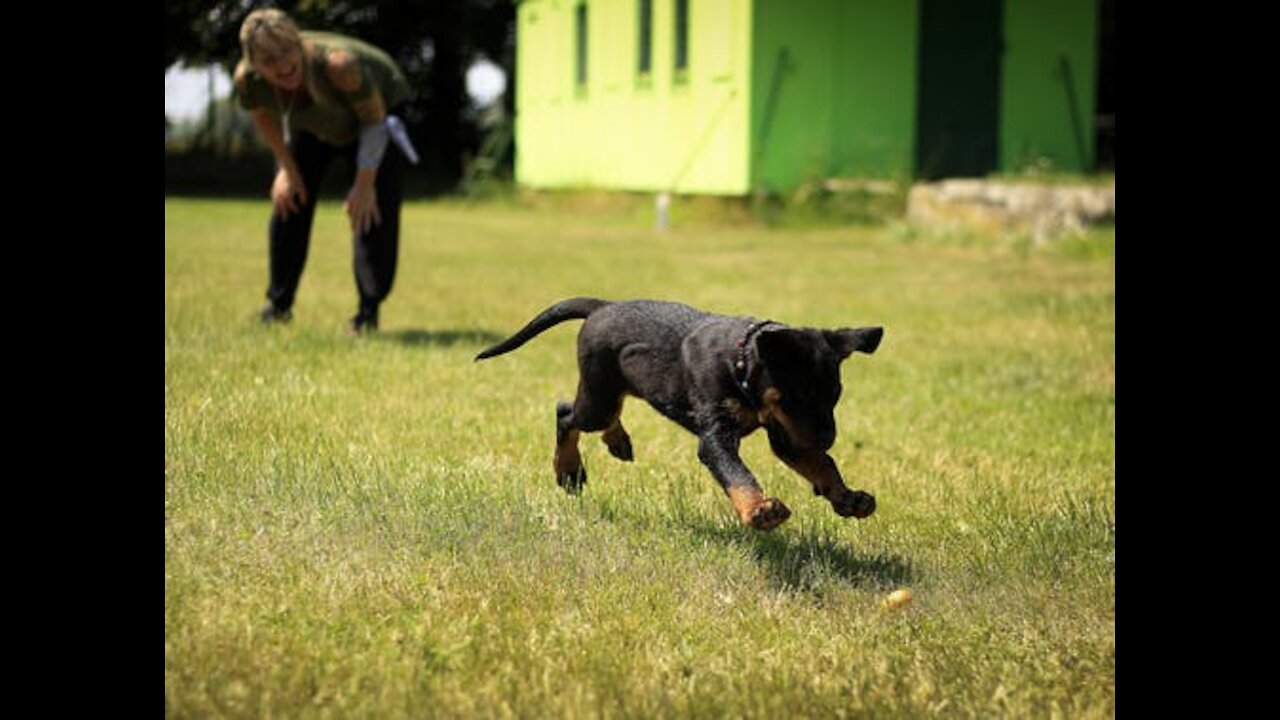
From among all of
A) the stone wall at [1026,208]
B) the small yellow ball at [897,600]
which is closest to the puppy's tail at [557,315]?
the small yellow ball at [897,600]

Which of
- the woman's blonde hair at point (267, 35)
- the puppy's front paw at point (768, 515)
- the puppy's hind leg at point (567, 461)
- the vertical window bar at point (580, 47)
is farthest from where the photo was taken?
the vertical window bar at point (580, 47)

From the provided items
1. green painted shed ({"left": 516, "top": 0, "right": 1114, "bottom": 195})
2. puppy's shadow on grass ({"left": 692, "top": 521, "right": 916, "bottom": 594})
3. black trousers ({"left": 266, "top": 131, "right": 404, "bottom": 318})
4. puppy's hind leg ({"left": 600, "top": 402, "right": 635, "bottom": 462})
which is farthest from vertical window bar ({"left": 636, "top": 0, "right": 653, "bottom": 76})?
puppy's shadow on grass ({"left": 692, "top": 521, "right": 916, "bottom": 594})

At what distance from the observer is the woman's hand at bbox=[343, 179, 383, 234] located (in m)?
9.04

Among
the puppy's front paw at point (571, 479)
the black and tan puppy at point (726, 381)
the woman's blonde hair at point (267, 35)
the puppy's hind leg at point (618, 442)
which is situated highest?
the woman's blonde hair at point (267, 35)

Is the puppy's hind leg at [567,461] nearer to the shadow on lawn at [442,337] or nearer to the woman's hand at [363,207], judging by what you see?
the shadow on lawn at [442,337]

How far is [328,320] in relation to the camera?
10.2 metres

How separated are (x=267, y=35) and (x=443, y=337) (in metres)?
2.19

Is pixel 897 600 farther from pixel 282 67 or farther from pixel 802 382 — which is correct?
pixel 282 67

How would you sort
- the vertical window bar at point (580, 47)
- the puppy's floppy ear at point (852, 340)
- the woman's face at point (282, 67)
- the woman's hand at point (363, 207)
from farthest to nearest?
1. the vertical window bar at point (580, 47)
2. the woman's hand at point (363, 207)
3. the woman's face at point (282, 67)
4. the puppy's floppy ear at point (852, 340)

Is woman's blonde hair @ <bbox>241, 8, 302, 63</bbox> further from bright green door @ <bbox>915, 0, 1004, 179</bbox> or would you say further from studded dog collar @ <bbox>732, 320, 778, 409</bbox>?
bright green door @ <bbox>915, 0, 1004, 179</bbox>

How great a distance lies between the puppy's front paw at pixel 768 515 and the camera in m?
4.18

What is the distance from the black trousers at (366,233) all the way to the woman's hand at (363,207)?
0.05m
